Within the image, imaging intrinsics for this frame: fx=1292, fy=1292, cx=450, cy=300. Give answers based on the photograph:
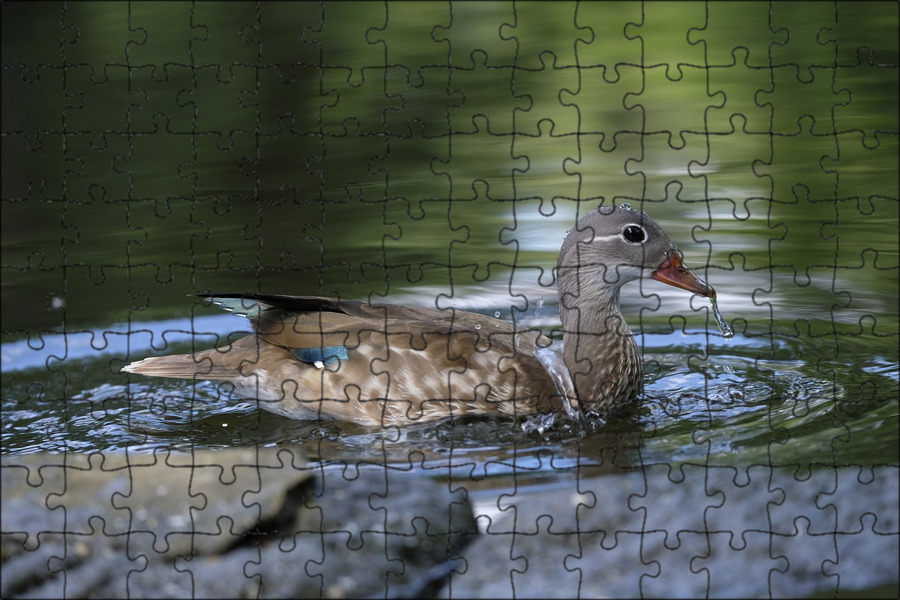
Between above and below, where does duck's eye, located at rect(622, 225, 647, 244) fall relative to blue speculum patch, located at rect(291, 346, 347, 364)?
above

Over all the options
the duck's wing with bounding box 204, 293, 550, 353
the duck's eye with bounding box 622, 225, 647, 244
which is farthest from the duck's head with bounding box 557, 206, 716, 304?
the duck's wing with bounding box 204, 293, 550, 353

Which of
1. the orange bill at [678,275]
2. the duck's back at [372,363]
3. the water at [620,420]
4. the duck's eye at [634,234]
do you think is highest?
the duck's eye at [634,234]

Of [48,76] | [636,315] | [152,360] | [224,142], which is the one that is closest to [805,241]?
[636,315]

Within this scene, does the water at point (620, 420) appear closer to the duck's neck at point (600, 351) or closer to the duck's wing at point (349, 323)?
the duck's neck at point (600, 351)

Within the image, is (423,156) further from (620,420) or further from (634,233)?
(620,420)

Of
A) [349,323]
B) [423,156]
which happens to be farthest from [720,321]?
[423,156]
